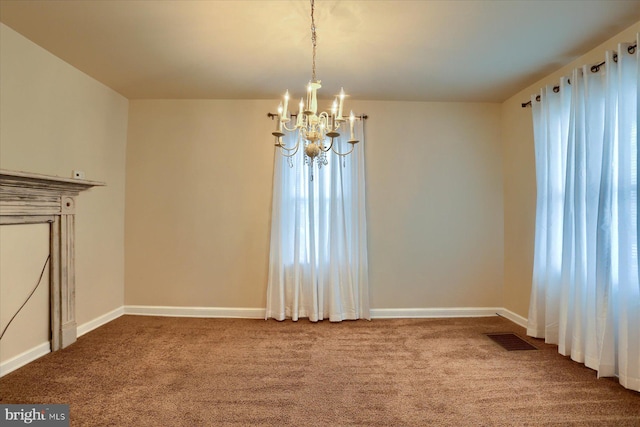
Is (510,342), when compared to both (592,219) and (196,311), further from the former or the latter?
(196,311)

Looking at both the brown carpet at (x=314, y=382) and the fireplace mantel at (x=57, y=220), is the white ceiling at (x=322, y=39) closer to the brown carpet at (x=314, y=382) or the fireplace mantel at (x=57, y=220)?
the fireplace mantel at (x=57, y=220)

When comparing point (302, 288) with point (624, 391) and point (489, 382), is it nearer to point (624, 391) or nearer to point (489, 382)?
point (489, 382)

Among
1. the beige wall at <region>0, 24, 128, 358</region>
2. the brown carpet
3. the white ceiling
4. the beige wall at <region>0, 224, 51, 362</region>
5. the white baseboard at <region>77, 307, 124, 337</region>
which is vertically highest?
the white ceiling

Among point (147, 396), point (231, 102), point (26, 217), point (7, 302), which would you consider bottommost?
point (147, 396)

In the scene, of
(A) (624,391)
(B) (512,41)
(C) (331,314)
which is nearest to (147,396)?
(C) (331,314)

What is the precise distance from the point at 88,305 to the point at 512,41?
4.79 metres

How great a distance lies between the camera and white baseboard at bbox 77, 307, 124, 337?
2.88m

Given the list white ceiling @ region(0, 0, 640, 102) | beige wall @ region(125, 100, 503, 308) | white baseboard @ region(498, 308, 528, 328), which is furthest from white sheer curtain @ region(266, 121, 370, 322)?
white baseboard @ region(498, 308, 528, 328)

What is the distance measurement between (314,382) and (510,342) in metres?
2.04

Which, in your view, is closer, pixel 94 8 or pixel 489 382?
pixel 94 8

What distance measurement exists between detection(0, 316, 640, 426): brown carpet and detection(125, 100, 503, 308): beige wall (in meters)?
0.63

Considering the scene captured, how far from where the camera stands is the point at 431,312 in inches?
137

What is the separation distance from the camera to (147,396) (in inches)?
75.1

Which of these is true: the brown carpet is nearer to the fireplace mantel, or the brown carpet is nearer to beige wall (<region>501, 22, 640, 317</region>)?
the fireplace mantel
